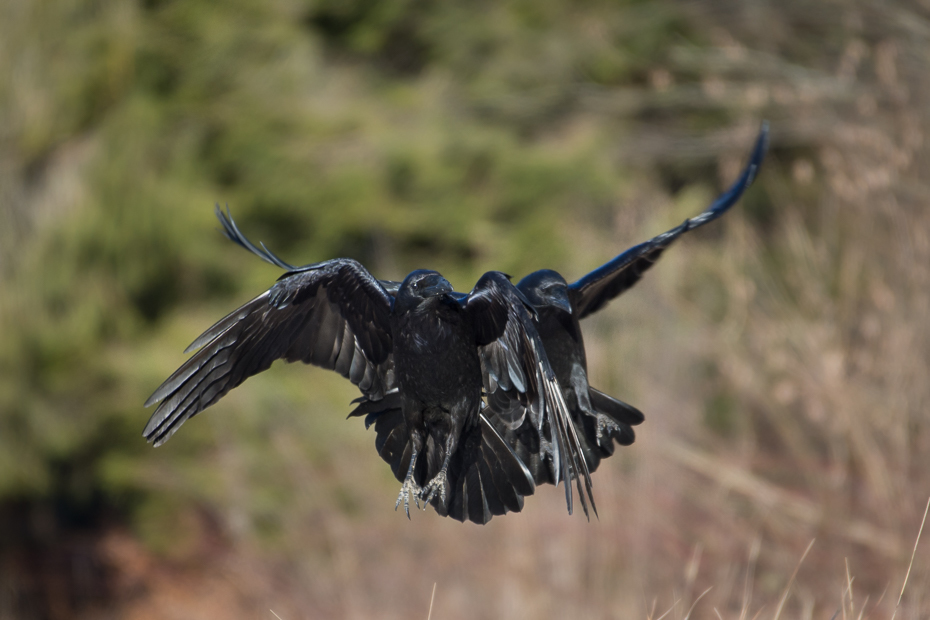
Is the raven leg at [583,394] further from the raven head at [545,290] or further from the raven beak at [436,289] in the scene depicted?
the raven beak at [436,289]

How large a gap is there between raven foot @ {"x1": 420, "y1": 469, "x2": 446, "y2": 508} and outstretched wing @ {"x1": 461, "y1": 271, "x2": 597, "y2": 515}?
0.92ft

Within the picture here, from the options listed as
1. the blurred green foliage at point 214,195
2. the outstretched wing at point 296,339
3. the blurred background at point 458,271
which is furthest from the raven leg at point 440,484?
the blurred green foliage at point 214,195

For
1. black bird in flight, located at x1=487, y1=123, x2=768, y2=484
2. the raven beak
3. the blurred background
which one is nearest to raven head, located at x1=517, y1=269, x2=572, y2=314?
black bird in flight, located at x1=487, y1=123, x2=768, y2=484

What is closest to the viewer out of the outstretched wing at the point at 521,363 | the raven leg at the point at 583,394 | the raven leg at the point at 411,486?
the outstretched wing at the point at 521,363

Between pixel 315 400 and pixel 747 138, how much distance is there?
487 cm

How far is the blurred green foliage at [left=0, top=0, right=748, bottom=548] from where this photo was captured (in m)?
8.49

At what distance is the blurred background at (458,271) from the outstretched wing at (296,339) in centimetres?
319

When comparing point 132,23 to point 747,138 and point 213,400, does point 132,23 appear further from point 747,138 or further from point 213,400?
point 213,400

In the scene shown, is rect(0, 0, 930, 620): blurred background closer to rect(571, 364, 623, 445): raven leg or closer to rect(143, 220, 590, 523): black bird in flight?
rect(571, 364, 623, 445): raven leg

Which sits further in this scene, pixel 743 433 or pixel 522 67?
pixel 522 67

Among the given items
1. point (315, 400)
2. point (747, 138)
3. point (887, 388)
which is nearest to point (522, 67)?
point (747, 138)

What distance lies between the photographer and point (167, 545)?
955cm

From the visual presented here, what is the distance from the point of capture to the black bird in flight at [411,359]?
2.25m

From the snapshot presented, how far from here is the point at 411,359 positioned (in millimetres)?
2326
